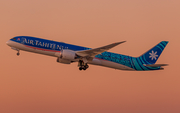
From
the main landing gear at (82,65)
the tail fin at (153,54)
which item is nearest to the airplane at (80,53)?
the main landing gear at (82,65)

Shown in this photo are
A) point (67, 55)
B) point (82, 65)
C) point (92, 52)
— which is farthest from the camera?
point (82, 65)

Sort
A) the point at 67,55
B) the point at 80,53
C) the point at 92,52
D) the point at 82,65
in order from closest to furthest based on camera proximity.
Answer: the point at 67,55 < the point at 92,52 < the point at 80,53 < the point at 82,65

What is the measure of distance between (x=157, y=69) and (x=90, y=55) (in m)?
14.5

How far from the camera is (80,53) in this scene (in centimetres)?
4216

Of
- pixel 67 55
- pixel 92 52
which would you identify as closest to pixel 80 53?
Result: pixel 92 52

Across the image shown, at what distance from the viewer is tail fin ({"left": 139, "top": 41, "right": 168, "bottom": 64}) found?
4931 cm

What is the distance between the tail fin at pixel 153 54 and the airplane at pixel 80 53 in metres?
1.81

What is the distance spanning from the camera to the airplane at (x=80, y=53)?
41375 millimetres

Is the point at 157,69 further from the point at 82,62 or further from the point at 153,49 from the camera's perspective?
the point at 82,62

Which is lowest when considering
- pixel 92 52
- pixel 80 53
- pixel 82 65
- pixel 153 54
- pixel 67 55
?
pixel 82 65

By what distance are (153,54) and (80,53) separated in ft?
56.6

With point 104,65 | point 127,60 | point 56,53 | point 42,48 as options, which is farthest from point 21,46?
point 127,60

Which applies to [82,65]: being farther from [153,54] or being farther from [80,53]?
[153,54]

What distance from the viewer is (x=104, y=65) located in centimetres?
4459
